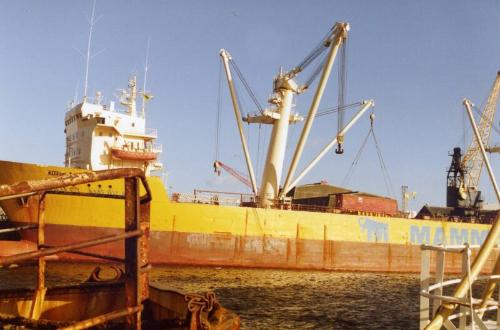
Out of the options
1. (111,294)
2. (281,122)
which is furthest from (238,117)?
(111,294)

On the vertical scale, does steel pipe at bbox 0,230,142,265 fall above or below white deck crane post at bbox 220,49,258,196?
below

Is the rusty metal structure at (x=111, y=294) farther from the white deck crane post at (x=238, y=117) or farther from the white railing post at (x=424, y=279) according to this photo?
the white deck crane post at (x=238, y=117)

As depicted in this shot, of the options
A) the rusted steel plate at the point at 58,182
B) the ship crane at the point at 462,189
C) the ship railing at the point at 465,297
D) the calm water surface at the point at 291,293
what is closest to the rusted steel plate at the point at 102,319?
the rusted steel plate at the point at 58,182

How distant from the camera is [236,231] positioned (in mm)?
24734

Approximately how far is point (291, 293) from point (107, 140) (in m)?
16.3

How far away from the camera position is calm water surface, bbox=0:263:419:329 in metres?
13.7

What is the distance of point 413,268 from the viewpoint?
102ft

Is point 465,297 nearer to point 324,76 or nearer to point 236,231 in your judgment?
point 236,231

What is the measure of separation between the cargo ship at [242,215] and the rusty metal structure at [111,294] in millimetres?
12464

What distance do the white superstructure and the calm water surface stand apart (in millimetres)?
7535

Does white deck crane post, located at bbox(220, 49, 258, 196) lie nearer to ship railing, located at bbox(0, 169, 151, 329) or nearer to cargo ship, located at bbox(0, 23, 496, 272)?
cargo ship, located at bbox(0, 23, 496, 272)

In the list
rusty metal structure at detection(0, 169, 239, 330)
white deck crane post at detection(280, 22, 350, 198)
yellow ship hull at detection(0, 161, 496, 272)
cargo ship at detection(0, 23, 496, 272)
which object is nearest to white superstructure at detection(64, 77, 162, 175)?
cargo ship at detection(0, 23, 496, 272)

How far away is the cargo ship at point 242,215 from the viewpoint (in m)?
21.6

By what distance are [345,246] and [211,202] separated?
31.9 feet
